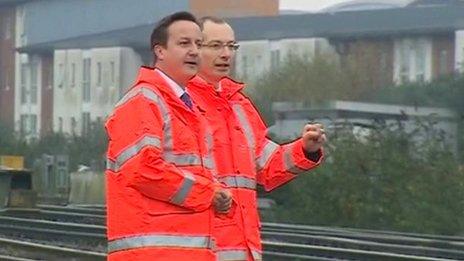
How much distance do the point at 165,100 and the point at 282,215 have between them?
22.2 m

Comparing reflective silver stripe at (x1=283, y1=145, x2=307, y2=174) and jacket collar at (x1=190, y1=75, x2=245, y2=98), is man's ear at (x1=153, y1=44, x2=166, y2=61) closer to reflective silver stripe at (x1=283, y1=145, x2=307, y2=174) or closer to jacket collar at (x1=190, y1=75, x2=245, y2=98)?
jacket collar at (x1=190, y1=75, x2=245, y2=98)

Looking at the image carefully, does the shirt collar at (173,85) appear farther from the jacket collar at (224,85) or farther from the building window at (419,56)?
the building window at (419,56)

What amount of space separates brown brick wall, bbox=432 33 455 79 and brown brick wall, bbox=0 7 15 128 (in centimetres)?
3083

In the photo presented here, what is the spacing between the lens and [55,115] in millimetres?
Result: 91875

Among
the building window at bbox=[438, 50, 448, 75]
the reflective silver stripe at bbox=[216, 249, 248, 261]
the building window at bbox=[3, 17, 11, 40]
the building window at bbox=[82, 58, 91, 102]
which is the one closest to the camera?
the reflective silver stripe at bbox=[216, 249, 248, 261]

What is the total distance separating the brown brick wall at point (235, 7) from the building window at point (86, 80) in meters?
10.7

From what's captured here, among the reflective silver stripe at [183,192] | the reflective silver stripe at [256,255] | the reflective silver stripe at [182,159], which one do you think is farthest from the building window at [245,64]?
the reflective silver stripe at [183,192]

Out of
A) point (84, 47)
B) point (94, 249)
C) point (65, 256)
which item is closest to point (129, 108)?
point (65, 256)

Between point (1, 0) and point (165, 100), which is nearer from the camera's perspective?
point (165, 100)

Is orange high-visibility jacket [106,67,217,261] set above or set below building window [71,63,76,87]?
below

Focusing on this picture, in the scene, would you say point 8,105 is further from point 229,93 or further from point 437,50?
point 229,93

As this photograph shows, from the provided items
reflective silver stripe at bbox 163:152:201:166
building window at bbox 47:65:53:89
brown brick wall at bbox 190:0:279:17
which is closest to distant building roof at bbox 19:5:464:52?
building window at bbox 47:65:53:89

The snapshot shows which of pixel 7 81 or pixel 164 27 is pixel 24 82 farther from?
pixel 164 27

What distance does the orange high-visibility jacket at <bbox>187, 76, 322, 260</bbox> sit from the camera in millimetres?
7102
